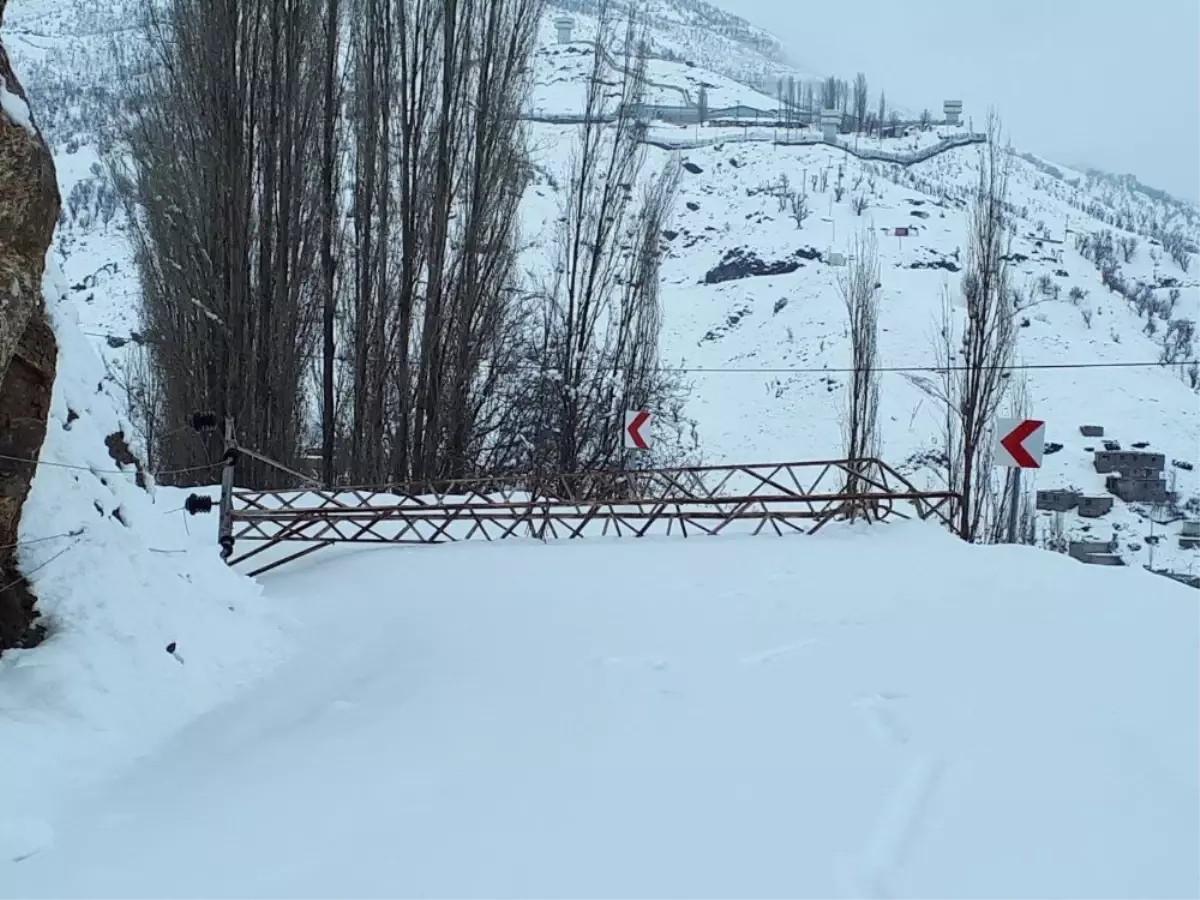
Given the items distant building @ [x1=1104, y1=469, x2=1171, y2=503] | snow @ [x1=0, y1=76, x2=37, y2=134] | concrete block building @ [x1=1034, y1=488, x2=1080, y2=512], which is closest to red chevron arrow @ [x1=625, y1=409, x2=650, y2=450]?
snow @ [x1=0, y1=76, x2=37, y2=134]

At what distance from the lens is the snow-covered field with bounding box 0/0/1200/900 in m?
3.04

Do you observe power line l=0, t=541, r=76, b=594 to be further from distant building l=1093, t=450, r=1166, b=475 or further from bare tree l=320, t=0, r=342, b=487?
distant building l=1093, t=450, r=1166, b=475

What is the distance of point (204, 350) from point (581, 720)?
10.6 metres

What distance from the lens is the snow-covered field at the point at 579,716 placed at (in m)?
3.04

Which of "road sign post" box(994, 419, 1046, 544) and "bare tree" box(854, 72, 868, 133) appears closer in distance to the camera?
"road sign post" box(994, 419, 1046, 544)

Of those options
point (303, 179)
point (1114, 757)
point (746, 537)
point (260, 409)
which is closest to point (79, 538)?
point (1114, 757)

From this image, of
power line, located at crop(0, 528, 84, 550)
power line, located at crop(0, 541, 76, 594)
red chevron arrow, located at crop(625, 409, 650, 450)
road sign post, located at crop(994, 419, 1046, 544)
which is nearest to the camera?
power line, located at crop(0, 541, 76, 594)

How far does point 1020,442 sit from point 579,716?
738 cm

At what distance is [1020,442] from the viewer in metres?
9.97

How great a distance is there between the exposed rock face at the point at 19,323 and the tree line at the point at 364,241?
27.0 ft

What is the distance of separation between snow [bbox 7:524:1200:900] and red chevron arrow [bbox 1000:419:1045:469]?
299cm

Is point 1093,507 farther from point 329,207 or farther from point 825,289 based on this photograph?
point 329,207

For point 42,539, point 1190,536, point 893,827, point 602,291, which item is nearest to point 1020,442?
point 893,827

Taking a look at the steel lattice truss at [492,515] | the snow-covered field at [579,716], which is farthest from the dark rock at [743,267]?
the snow-covered field at [579,716]
